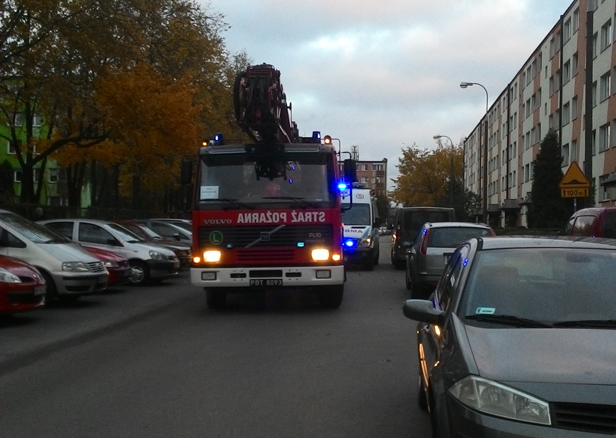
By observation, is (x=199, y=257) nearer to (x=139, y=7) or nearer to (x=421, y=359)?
(x=421, y=359)

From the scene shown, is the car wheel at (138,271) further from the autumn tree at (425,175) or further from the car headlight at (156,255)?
the autumn tree at (425,175)

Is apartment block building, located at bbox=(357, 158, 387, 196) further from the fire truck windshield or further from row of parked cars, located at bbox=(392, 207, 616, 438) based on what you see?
row of parked cars, located at bbox=(392, 207, 616, 438)

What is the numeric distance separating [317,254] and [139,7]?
11995 mm

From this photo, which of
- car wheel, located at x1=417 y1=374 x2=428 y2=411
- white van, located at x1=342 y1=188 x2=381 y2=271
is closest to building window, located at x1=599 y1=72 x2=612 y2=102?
white van, located at x1=342 y1=188 x2=381 y2=271

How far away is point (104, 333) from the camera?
11.6m

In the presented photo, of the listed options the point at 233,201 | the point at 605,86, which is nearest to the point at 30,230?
the point at 233,201

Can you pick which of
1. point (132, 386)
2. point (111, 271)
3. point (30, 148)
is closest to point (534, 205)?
point (30, 148)

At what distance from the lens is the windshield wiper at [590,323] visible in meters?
4.89

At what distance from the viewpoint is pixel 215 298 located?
568 inches

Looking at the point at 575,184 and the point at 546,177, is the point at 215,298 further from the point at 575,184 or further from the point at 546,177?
the point at 546,177

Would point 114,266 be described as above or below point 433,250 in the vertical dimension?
below

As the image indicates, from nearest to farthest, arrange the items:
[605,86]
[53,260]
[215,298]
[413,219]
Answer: [53,260]
[215,298]
[413,219]
[605,86]

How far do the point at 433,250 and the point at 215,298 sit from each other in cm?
437

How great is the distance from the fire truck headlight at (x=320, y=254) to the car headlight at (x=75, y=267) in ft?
13.9
